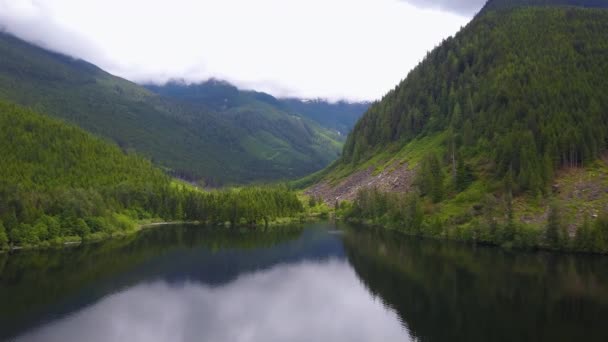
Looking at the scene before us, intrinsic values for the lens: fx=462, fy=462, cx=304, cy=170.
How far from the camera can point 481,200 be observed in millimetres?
141000

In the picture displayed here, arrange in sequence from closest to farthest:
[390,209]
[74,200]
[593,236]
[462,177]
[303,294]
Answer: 1. [303,294]
2. [593,236]
3. [74,200]
4. [462,177]
5. [390,209]

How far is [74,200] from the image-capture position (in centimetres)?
13625

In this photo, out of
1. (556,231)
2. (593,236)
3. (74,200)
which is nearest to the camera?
(593,236)

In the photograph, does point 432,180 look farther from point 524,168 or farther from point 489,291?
point 489,291

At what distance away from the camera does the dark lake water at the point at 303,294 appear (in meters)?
63.4

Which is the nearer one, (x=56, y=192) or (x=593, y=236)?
(x=593, y=236)

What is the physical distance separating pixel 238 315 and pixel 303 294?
54.7 ft

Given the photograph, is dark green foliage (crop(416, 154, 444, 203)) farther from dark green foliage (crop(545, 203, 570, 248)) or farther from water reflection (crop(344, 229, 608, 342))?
dark green foliage (crop(545, 203, 570, 248))

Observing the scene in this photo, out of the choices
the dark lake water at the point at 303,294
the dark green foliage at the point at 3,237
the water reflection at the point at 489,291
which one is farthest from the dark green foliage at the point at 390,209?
the dark green foliage at the point at 3,237

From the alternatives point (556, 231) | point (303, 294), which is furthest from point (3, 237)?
point (556, 231)

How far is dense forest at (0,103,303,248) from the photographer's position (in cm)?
12519

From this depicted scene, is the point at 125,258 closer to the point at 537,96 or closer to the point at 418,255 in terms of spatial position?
the point at 418,255

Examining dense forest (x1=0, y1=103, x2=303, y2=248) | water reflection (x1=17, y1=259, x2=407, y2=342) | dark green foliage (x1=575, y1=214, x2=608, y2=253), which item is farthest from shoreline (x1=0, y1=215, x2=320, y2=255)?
dark green foliage (x1=575, y1=214, x2=608, y2=253)

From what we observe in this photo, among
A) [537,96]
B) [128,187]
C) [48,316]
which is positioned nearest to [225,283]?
[48,316]
